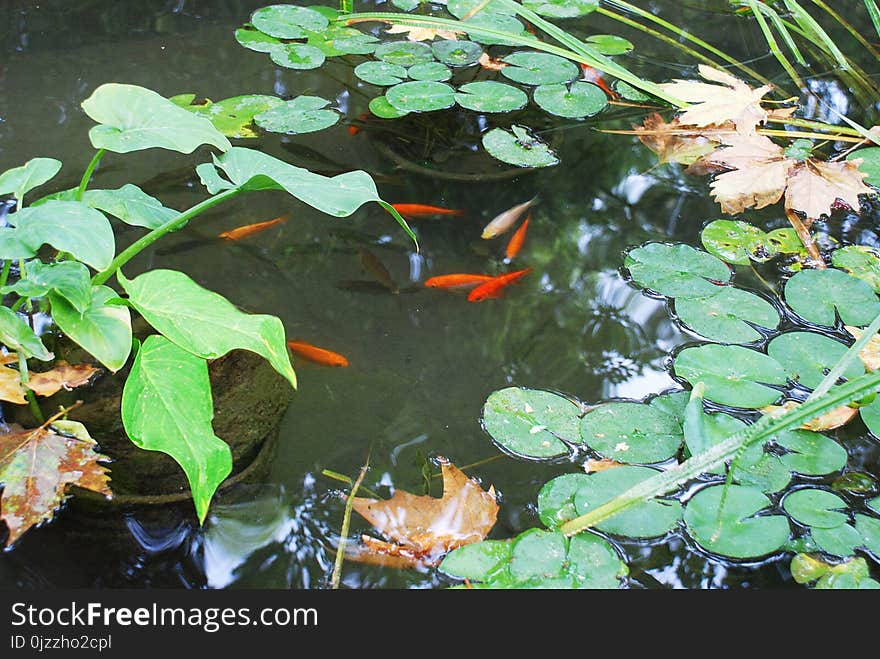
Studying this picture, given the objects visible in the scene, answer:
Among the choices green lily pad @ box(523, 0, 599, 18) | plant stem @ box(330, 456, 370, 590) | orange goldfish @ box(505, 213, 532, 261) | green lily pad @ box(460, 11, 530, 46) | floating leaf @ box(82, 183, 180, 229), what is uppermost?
green lily pad @ box(523, 0, 599, 18)

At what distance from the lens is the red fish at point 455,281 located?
175cm

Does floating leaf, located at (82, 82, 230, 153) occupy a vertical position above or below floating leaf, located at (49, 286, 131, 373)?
above

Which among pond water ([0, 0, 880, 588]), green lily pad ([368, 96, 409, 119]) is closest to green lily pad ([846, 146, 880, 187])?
pond water ([0, 0, 880, 588])

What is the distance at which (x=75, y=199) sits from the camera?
1.40 m

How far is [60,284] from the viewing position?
1162 mm

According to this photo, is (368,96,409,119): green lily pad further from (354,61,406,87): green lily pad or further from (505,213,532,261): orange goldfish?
(505,213,532,261): orange goldfish

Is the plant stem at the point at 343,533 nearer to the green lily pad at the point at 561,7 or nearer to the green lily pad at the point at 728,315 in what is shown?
the green lily pad at the point at 728,315

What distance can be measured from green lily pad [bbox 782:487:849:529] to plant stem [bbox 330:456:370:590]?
0.71 metres

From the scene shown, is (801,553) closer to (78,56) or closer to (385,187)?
(385,187)

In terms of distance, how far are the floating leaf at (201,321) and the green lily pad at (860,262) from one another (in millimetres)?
1314

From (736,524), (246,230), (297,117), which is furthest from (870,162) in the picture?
(246,230)

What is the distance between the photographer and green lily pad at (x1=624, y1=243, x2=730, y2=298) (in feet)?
5.57

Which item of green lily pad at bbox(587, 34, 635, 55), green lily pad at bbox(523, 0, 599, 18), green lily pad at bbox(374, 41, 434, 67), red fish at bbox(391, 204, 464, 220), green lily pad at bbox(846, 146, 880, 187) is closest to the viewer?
red fish at bbox(391, 204, 464, 220)

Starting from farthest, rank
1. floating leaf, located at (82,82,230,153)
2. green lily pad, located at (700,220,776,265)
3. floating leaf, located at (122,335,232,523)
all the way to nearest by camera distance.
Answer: green lily pad, located at (700,220,776,265)
floating leaf, located at (82,82,230,153)
floating leaf, located at (122,335,232,523)
